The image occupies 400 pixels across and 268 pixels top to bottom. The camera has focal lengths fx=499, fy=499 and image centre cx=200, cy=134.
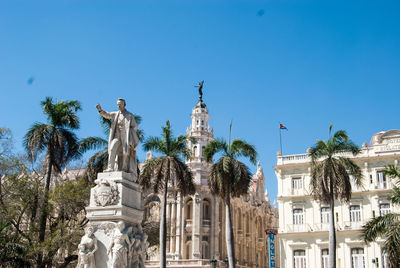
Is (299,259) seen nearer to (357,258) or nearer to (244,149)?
(357,258)

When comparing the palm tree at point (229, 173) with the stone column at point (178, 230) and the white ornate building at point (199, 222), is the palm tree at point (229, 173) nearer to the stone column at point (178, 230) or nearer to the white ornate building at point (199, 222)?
the white ornate building at point (199, 222)

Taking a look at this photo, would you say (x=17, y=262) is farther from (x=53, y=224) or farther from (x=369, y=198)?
(x=369, y=198)

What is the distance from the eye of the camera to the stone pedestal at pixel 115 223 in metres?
13.9

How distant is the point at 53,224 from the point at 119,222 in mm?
17276

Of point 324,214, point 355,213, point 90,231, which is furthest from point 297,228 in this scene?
point 90,231

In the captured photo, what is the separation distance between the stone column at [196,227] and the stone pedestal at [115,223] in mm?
44436

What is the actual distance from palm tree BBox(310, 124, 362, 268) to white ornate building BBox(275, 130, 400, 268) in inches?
508

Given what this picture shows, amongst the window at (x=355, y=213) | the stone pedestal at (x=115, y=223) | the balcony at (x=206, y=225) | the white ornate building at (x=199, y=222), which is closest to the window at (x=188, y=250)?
the white ornate building at (x=199, y=222)

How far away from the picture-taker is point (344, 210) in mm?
46375

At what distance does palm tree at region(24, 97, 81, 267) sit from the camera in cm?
2980

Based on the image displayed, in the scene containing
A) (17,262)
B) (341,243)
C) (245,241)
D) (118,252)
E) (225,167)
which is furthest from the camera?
(245,241)

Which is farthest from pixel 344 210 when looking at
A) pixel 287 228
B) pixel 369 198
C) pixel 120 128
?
pixel 120 128

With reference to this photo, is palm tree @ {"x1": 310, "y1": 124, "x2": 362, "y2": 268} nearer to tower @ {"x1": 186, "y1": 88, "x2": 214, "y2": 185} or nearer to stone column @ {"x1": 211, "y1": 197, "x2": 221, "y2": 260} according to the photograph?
stone column @ {"x1": 211, "y1": 197, "x2": 221, "y2": 260}

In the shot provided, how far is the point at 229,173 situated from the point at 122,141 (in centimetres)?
1882
